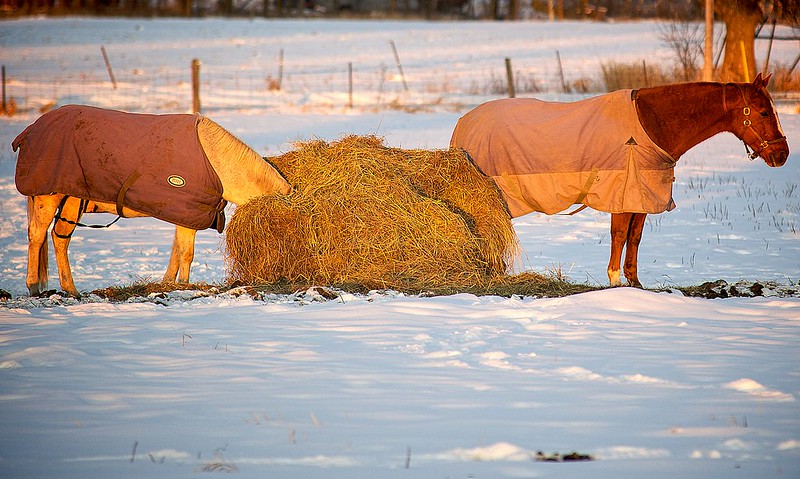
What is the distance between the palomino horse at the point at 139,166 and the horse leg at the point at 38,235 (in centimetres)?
1

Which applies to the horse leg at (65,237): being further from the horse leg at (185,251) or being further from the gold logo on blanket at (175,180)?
the gold logo on blanket at (175,180)

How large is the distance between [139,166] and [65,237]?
1.08 meters

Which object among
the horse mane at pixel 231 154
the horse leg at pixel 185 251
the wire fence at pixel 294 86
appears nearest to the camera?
the horse mane at pixel 231 154

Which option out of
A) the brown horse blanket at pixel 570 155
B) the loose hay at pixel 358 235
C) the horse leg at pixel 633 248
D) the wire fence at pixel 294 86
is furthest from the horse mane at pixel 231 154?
the wire fence at pixel 294 86

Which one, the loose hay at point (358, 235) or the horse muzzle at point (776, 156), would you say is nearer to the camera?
the loose hay at point (358, 235)

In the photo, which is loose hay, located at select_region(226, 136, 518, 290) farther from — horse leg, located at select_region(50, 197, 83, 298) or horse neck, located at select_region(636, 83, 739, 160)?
horse neck, located at select_region(636, 83, 739, 160)

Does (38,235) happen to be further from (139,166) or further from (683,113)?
(683,113)

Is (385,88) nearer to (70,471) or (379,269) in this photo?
(379,269)

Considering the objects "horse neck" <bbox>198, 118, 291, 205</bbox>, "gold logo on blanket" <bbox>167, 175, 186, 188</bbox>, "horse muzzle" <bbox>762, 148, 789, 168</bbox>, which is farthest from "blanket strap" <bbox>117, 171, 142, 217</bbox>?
"horse muzzle" <bbox>762, 148, 789, 168</bbox>

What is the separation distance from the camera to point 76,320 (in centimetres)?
561

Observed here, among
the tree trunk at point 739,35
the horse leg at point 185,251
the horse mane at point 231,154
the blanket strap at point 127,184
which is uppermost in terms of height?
the tree trunk at point 739,35

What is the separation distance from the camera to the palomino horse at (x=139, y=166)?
6.59 metres

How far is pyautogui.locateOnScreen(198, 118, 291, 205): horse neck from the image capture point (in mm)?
6723

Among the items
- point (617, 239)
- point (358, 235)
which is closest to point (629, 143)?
point (617, 239)
